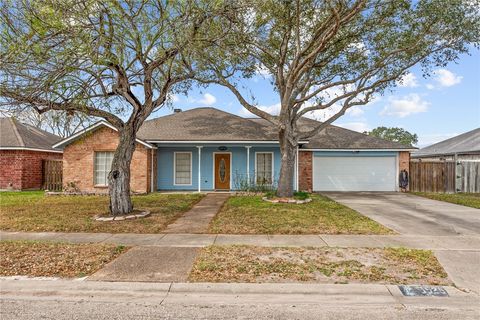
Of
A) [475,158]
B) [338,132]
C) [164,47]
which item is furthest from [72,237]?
[475,158]

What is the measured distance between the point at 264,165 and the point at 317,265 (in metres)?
12.5

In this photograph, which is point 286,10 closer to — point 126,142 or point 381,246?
point 126,142

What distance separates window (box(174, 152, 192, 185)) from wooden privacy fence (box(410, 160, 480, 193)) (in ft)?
42.3

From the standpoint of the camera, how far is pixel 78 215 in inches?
389

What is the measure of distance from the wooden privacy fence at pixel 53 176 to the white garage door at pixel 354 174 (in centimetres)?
1461

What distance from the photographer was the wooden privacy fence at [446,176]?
17.8 m

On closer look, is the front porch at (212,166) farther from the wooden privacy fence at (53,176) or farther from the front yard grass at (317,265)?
the front yard grass at (317,265)

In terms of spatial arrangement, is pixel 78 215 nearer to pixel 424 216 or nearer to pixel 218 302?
pixel 218 302

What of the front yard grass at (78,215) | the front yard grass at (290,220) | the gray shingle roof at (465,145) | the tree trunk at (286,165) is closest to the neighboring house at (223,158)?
the tree trunk at (286,165)

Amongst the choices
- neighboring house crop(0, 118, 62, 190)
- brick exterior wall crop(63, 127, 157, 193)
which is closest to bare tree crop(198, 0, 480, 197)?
brick exterior wall crop(63, 127, 157, 193)

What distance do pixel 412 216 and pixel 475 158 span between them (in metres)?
13.0

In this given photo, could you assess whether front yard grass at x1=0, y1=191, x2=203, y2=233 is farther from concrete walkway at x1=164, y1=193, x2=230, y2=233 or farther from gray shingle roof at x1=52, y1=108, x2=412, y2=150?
gray shingle roof at x1=52, y1=108, x2=412, y2=150

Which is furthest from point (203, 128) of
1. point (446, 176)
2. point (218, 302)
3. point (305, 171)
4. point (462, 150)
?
point (462, 150)

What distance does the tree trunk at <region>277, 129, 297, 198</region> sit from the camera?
13.7m
